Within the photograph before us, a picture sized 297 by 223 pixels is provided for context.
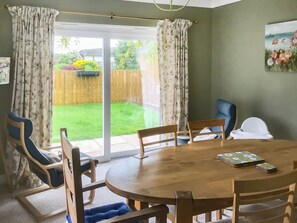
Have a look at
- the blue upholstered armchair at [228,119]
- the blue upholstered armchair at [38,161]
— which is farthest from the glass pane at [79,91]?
the blue upholstered armchair at [228,119]

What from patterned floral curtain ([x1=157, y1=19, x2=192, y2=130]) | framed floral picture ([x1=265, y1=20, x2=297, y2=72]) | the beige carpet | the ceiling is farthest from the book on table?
the ceiling

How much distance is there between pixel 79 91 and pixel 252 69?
2556 millimetres

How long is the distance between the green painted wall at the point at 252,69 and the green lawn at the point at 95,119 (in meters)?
1.33

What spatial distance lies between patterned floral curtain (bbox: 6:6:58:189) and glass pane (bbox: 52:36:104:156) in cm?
38

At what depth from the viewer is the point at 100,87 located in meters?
4.57

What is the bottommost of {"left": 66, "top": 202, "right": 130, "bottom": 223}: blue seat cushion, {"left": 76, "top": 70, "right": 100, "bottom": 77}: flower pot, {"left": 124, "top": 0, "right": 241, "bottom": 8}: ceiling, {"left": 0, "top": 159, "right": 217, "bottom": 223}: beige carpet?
{"left": 0, "top": 159, "right": 217, "bottom": 223}: beige carpet

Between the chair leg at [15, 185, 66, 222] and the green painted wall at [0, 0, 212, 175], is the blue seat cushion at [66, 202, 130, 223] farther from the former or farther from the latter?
the green painted wall at [0, 0, 212, 175]

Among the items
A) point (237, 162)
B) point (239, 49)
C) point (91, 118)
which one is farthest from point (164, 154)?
point (239, 49)

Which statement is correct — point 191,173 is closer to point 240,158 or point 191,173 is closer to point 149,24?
point 240,158

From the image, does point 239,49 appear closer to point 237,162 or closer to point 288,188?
point 237,162

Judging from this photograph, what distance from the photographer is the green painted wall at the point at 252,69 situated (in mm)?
3871

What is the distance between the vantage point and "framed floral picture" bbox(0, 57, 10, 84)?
10.9 feet

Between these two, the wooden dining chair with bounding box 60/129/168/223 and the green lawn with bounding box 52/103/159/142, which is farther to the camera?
the green lawn with bounding box 52/103/159/142

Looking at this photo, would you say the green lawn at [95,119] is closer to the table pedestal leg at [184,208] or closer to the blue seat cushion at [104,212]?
the blue seat cushion at [104,212]
